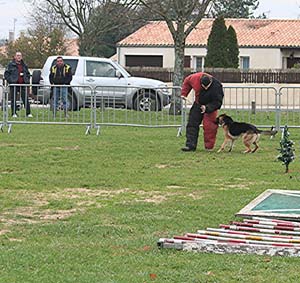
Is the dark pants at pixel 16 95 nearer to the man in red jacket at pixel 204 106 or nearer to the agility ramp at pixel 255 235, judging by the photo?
the man in red jacket at pixel 204 106

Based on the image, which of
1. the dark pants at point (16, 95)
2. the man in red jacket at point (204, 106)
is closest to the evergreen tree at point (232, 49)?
the dark pants at point (16, 95)

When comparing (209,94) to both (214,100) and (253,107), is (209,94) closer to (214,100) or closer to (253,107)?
(214,100)

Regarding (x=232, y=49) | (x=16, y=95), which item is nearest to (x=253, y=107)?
(x=16, y=95)

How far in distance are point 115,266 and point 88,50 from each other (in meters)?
38.4

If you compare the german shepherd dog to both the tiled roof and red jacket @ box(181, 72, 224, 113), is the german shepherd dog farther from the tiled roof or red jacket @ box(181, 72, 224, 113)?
the tiled roof

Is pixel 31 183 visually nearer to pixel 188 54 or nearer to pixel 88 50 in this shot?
pixel 88 50

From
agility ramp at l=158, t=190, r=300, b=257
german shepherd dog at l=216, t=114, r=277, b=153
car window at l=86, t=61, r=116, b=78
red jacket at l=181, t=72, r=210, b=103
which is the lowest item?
agility ramp at l=158, t=190, r=300, b=257

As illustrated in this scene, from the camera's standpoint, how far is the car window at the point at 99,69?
27.4 m

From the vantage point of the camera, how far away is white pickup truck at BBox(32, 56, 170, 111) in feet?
68.8

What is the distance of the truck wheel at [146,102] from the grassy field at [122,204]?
2.27 m

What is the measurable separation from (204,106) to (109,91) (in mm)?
5767

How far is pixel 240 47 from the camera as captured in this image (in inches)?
2231

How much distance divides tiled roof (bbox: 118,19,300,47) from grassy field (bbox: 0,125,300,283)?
128ft

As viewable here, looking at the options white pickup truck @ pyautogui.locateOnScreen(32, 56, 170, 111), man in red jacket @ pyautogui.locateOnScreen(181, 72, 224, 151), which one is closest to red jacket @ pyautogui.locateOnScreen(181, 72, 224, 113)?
man in red jacket @ pyautogui.locateOnScreen(181, 72, 224, 151)
